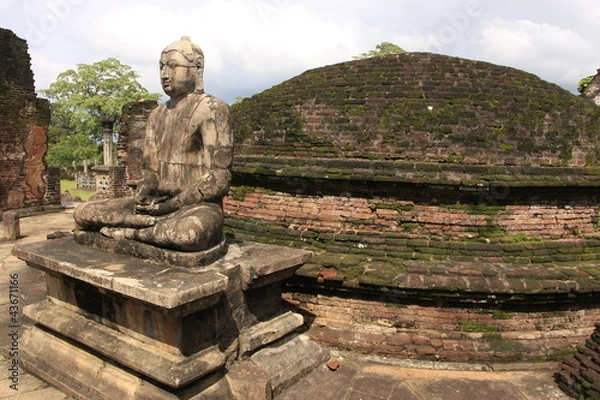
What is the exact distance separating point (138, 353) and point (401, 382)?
7.89ft

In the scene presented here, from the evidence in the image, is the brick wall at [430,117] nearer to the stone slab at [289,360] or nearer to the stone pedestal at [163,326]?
the stone pedestal at [163,326]

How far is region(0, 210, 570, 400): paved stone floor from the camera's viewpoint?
3.80 m

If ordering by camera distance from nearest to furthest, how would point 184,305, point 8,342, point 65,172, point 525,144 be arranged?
point 184,305 → point 8,342 → point 525,144 → point 65,172

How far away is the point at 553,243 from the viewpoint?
5.48m

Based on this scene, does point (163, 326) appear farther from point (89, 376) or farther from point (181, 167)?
point (181, 167)

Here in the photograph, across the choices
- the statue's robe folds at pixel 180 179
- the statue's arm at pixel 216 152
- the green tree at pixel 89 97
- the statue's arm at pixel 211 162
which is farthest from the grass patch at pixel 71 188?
the statue's arm at pixel 216 152

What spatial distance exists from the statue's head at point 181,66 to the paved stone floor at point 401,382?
2.82 metres

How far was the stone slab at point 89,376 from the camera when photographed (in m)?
3.28

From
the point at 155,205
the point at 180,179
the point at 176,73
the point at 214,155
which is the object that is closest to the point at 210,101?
the point at 176,73

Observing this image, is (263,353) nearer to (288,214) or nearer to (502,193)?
(288,214)

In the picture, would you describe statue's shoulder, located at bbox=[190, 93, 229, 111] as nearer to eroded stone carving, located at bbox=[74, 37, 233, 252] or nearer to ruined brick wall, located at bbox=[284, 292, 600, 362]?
eroded stone carving, located at bbox=[74, 37, 233, 252]

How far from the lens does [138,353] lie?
3352 millimetres

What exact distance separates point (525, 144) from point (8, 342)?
6.65 m

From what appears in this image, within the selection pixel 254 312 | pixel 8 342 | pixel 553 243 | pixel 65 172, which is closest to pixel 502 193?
pixel 553 243
